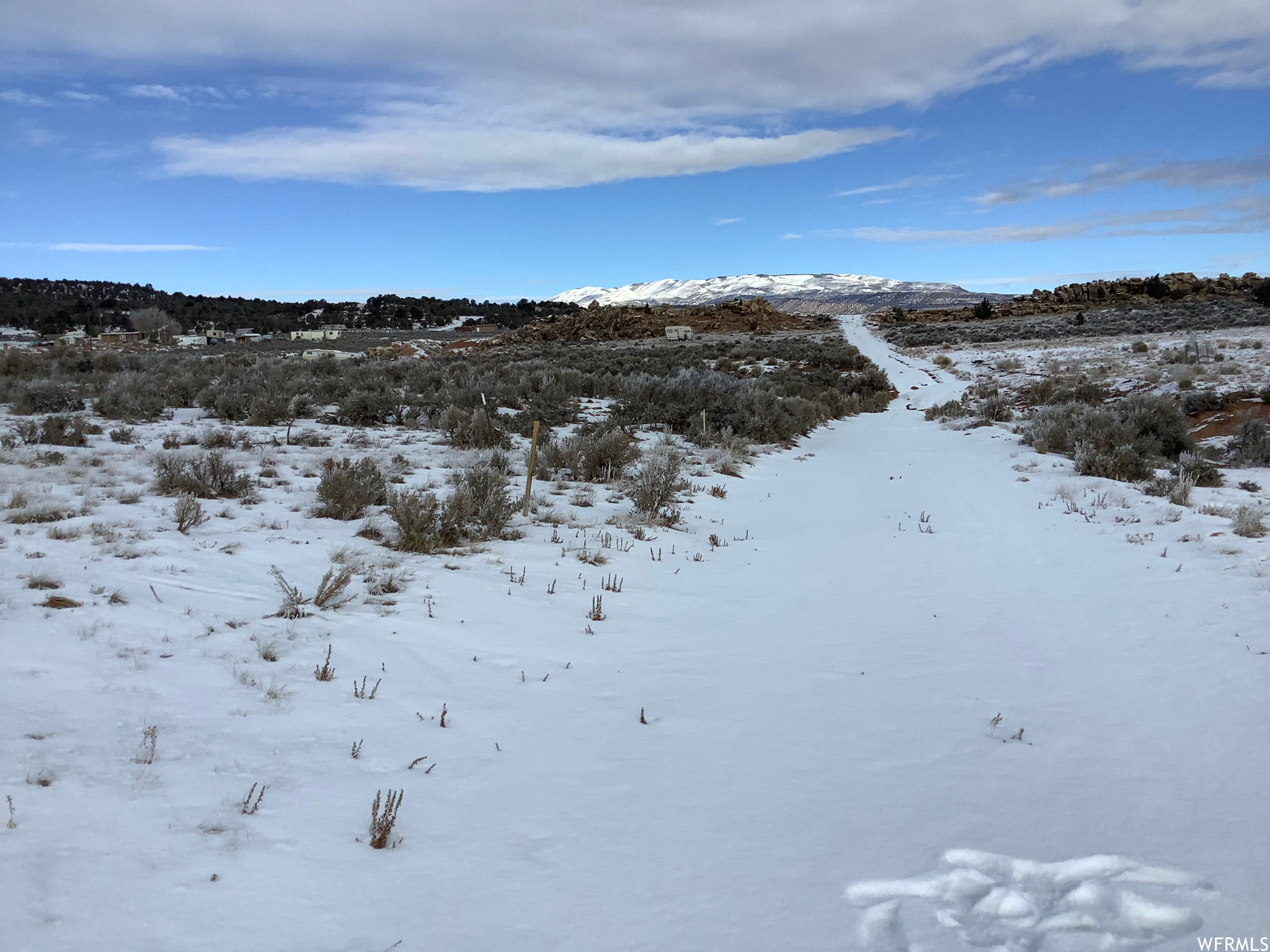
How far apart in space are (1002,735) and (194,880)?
3235mm

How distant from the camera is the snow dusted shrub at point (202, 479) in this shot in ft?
22.8

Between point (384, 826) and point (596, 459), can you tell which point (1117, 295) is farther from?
point (384, 826)

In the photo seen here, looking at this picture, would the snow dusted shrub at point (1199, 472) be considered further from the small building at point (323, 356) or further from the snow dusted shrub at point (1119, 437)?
the small building at point (323, 356)

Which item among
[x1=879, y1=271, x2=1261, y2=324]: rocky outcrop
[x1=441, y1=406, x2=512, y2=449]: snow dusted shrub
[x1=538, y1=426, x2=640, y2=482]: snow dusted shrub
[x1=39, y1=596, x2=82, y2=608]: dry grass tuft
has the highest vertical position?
[x1=879, y1=271, x2=1261, y2=324]: rocky outcrop

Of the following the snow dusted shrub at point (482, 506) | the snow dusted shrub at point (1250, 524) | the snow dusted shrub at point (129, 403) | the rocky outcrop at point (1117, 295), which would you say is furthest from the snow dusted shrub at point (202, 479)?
the rocky outcrop at point (1117, 295)

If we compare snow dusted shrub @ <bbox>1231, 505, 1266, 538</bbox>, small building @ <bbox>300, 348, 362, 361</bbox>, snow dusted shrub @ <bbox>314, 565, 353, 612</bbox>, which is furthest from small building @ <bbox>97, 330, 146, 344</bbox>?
snow dusted shrub @ <bbox>1231, 505, 1266, 538</bbox>

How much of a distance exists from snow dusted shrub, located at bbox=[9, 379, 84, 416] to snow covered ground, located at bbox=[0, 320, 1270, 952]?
21.9 feet

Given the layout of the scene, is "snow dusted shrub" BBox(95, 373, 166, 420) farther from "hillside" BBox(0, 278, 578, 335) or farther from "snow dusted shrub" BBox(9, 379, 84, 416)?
"hillside" BBox(0, 278, 578, 335)

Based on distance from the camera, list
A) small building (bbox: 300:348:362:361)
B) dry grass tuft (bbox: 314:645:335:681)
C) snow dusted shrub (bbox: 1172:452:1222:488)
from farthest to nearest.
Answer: small building (bbox: 300:348:362:361), snow dusted shrub (bbox: 1172:452:1222:488), dry grass tuft (bbox: 314:645:335:681)

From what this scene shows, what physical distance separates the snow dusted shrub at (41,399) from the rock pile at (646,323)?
33049mm

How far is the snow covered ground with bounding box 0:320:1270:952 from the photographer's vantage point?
2.20 meters

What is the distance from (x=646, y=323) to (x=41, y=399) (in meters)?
47.0

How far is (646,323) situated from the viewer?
55.8m

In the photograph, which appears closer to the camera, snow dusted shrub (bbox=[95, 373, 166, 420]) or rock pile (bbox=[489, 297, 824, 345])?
snow dusted shrub (bbox=[95, 373, 166, 420])
